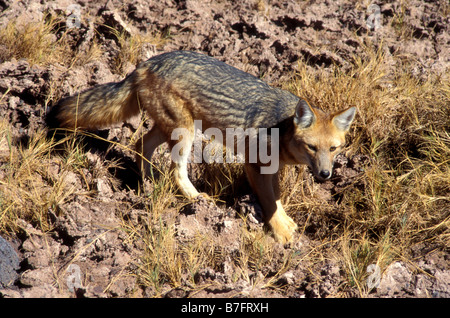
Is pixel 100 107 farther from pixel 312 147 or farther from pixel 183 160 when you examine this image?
pixel 312 147

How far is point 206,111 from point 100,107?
113 cm

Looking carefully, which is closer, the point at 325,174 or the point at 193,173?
the point at 325,174

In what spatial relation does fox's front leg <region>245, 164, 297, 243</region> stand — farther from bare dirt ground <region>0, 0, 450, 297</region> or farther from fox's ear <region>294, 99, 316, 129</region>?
fox's ear <region>294, 99, 316, 129</region>

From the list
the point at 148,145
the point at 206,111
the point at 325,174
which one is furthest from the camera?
the point at 148,145

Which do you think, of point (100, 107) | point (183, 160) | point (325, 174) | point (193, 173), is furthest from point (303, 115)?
point (100, 107)

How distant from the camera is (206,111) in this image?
4574 millimetres

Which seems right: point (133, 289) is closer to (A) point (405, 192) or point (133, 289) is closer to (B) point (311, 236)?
(B) point (311, 236)

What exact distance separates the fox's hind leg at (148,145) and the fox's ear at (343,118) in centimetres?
184

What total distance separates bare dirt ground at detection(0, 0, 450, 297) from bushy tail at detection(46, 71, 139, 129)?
1.22 feet

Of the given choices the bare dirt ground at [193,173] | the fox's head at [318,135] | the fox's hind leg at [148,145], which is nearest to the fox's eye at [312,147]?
the fox's head at [318,135]

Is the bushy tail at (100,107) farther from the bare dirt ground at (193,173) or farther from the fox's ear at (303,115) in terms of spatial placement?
the fox's ear at (303,115)

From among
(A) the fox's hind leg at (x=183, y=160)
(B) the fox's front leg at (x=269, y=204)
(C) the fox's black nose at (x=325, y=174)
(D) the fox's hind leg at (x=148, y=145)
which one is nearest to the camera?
(C) the fox's black nose at (x=325, y=174)

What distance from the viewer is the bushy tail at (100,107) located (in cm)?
477

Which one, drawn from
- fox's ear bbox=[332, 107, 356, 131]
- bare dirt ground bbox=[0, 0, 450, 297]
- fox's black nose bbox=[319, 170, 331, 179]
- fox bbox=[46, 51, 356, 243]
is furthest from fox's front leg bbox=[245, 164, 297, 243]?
fox's ear bbox=[332, 107, 356, 131]
